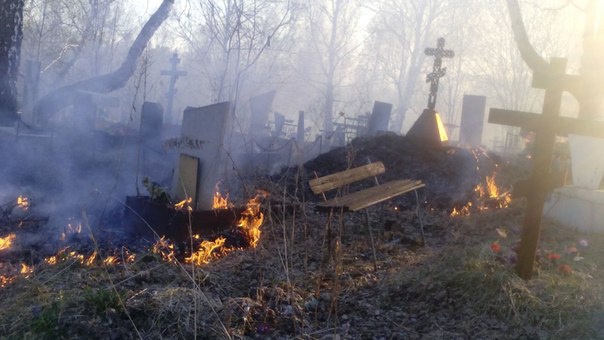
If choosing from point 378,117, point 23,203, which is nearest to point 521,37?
point 378,117

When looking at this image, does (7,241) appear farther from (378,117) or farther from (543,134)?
(378,117)

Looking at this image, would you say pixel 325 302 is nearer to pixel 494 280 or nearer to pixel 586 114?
pixel 494 280

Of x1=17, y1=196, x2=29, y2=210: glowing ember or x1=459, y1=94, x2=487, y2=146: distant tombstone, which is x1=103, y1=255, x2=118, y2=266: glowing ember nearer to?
x1=17, y1=196, x2=29, y2=210: glowing ember

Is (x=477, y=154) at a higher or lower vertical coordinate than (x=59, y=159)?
higher

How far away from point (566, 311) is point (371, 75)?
39.5 meters

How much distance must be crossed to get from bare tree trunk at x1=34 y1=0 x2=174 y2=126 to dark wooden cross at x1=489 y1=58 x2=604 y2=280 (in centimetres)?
1215

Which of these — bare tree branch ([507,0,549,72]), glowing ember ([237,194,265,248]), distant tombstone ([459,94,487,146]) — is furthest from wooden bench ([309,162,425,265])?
distant tombstone ([459,94,487,146])

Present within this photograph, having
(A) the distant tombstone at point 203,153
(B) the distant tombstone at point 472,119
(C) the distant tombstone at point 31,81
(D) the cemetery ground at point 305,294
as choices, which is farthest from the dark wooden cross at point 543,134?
(C) the distant tombstone at point 31,81

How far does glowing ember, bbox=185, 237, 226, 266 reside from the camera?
6217mm

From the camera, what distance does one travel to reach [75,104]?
15344mm

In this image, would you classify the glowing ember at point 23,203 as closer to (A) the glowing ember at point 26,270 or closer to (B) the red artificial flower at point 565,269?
(A) the glowing ember at point 26,270

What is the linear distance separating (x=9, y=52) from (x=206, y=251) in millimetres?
7624

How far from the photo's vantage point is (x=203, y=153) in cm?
784

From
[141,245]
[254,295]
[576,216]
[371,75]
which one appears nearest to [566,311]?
[254,295]
